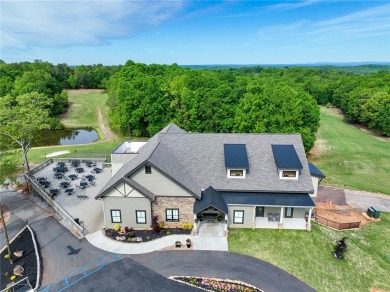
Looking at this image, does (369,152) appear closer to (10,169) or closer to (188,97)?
(188,97)

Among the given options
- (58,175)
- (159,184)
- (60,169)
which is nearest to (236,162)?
(159,184)

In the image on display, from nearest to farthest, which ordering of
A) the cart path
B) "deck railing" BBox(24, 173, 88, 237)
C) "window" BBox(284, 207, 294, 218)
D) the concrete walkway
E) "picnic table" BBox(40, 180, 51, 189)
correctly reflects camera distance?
1. the concrete walkway
2. "deck railing" BBox(24, 173, 88, 237)
3. "window" BBox(284, 207, 294, 218)
4. "picnic table" BBox(40, 180, 51, 189)
5. the cart path

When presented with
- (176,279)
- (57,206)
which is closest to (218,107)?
(57,206)

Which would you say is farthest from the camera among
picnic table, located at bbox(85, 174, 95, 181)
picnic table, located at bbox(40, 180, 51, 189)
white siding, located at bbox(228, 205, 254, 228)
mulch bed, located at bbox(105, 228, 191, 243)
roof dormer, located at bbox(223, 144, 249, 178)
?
picnic table, located at bbox(85, 174, 95, 181)

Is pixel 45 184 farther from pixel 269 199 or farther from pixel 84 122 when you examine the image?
pixel 84 122

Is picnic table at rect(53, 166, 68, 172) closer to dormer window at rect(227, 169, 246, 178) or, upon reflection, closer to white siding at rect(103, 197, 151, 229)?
white siding at rect(103, 197, 151, 229)

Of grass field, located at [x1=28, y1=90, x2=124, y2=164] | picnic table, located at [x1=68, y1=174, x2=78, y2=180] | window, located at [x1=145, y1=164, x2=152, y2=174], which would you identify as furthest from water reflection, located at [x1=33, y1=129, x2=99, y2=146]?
window, located at [x1=145, y1=164, x2=152, y2=174]

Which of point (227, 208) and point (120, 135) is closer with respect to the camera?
point (227, 208)
